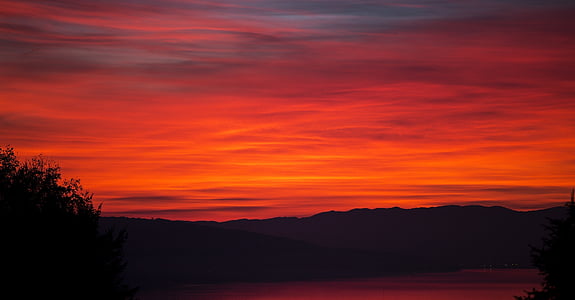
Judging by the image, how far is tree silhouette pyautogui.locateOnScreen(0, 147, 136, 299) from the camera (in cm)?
3945

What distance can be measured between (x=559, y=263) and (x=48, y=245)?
2584 cm

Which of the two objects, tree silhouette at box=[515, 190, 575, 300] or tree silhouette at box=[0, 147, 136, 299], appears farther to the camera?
tree silhouette at box=[0, 147, 136, 299]

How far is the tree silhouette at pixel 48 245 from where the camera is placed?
39453 mm

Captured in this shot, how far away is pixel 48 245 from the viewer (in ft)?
136

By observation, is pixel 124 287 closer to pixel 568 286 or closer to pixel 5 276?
pixel 5 276

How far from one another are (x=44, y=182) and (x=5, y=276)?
11.8 metres

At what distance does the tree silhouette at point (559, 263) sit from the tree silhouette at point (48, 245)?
23448 mm

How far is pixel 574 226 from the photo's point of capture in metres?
32.7

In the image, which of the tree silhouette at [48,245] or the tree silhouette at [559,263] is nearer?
the tree silhouette at [559,263]

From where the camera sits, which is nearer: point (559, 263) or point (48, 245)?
point (559, 263)

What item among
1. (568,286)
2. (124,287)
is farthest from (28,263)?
(568,286)

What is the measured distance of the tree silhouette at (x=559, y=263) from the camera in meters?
31.0

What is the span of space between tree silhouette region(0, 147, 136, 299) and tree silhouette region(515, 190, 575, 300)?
2345 cm

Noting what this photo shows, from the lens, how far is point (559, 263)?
31.5 m
